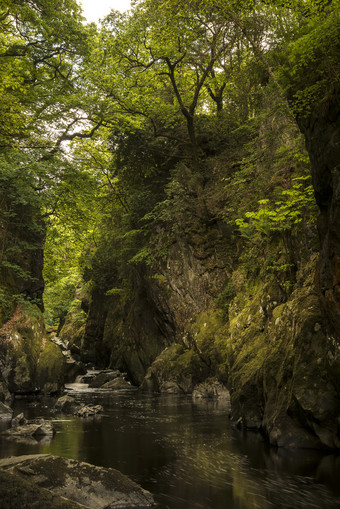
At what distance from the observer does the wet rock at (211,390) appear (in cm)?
1627

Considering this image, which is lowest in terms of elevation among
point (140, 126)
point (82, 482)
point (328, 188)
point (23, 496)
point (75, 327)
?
point (82, 482)

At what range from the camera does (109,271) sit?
2972cm

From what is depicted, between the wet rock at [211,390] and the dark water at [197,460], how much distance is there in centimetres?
373

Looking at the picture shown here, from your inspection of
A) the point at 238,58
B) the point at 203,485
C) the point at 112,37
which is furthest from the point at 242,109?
the point at 203,485

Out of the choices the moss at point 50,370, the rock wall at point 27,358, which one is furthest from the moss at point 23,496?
the moss at point 50,370

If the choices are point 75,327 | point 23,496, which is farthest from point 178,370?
point 75,327

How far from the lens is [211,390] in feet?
54.5

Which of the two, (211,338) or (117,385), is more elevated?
(211,338)

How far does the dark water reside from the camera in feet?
19.1

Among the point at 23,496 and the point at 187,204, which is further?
the point at 187,204

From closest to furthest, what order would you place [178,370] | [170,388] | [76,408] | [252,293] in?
Answer: 1. [76,408]
2. [252,293]
3. [170,388]
4. [178,370]

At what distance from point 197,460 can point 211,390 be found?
30.0 ft

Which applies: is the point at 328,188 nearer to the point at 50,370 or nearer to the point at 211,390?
the point at 211,390

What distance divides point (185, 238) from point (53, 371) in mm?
9410
